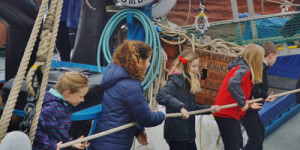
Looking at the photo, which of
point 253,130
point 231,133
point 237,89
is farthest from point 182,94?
point 253,130

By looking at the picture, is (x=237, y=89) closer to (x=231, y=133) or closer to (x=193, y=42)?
(x=231, y=133)

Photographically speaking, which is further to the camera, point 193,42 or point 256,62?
point 193,42

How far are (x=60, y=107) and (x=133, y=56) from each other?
533 millimetres

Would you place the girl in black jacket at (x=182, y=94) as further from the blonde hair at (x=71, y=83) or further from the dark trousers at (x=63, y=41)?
the dark trousers at (x=63, y=41)

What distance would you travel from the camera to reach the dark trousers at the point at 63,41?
425 cm

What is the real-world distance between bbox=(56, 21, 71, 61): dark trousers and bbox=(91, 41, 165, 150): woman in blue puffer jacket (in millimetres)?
2553

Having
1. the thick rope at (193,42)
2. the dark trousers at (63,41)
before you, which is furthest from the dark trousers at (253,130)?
the dark trousers at (63,41)

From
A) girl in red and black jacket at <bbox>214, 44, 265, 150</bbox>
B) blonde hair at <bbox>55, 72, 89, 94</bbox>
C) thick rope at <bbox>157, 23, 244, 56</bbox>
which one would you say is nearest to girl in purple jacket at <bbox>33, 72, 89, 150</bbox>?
blonde hair at <bbox>55, 72, 89, 94</bbox>

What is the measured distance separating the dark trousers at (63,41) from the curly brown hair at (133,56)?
8.60ft

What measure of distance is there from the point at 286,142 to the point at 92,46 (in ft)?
9.98

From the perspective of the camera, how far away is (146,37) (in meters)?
3.24

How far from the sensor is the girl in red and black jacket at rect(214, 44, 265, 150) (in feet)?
8.57

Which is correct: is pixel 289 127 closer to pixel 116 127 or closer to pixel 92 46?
pixel 92 46

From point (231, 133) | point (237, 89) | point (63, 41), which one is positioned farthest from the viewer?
point (63, 41)
